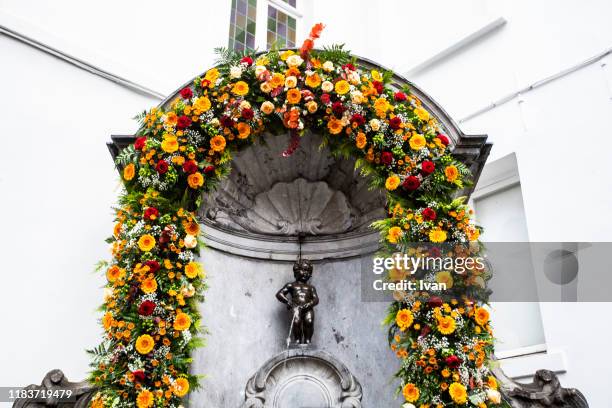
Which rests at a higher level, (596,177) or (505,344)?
(596,177)

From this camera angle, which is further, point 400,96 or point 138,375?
point 400,96

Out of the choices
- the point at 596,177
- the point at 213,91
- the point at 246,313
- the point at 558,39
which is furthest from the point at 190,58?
the point at 596,177

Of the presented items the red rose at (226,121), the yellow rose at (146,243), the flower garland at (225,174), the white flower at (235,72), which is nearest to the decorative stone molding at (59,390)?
the flower garland at (225,174)

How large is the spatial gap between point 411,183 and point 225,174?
1435 millimetres

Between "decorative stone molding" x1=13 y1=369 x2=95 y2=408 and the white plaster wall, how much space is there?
0.92 m

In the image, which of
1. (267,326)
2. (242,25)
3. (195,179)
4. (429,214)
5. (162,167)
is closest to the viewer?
(429,214)

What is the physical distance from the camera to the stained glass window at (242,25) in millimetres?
7305

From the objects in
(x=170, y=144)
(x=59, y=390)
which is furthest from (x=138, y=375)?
(x=170, y=144)

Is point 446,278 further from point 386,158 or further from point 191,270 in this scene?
point 191,270

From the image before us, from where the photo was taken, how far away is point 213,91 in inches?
176

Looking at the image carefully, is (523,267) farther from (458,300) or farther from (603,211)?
(458,300)

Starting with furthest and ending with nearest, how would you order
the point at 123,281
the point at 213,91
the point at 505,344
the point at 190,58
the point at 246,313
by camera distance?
the point at 190,58, the point at 505,344, the point at 246,313, the point at 213,91, the point at 123,281

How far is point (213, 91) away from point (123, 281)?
159cm

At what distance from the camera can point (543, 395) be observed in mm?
3920
